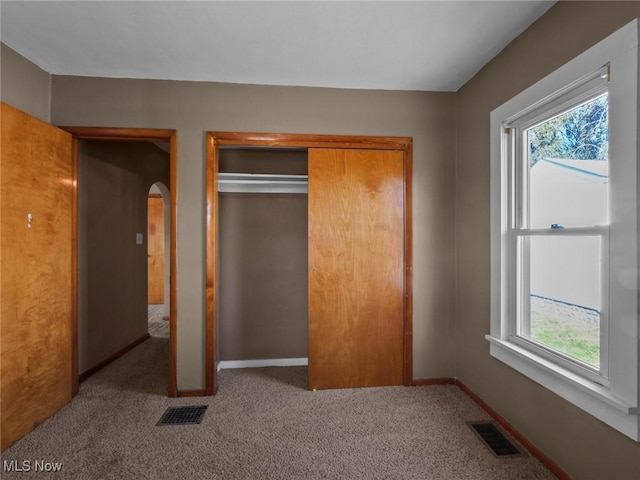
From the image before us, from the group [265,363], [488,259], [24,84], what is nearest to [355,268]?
[488,259]

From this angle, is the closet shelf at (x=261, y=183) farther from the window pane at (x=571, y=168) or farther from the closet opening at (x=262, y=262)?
the window pane at (x=571, y=168)

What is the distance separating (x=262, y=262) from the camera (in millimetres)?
3373

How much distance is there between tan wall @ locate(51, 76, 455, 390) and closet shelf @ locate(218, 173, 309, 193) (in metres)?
0.53

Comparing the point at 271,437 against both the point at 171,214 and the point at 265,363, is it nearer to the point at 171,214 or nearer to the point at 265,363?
the point at 265,363

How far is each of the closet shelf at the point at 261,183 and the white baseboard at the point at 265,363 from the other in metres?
1.64

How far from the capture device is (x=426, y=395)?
8.70 feet

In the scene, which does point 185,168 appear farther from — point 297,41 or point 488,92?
point 488,92

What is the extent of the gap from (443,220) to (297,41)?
173cm

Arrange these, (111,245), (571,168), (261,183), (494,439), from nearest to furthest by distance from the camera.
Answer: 1. (571,168)
2. (494,439)
3. (261,183)
4. (111,245)

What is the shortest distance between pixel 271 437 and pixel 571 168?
225cm

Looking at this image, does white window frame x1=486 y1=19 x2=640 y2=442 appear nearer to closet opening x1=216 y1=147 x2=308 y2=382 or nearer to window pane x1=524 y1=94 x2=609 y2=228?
window pane x1=524 y1=94 x2=609 y2=228

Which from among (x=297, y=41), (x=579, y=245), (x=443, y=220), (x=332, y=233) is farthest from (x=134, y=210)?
(x=579, y=245)

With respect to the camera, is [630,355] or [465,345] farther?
[465,345]

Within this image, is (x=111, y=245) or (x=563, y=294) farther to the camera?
(x=111, y=245)
